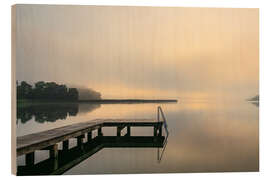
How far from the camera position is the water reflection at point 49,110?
4293 millimetres

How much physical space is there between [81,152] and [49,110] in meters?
0.95

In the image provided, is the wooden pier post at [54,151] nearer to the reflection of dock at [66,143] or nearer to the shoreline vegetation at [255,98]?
the reflection of dock at [66,143]

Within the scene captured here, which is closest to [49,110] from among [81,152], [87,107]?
[87,107]

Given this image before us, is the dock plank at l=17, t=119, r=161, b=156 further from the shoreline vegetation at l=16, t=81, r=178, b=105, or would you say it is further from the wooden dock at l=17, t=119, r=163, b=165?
the shoreline vegetation at l=16, t=81, r=178, b=105

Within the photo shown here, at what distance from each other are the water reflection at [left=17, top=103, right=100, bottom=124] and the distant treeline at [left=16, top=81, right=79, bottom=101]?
0.29 ft

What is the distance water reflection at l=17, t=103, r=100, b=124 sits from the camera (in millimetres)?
4293

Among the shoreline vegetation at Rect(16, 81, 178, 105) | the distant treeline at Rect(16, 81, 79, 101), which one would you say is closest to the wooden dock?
the shoreline vegetation at Rect(16, 81, 178, 105)

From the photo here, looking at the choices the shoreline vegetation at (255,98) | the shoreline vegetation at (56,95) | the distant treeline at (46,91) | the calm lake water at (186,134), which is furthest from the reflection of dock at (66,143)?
the shoreline vegetation at (255,98)

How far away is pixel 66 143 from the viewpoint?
5293mm

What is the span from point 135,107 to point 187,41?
101 centimetres

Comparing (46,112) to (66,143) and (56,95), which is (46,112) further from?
(66,143)

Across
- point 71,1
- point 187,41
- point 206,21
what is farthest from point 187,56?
point 71,1

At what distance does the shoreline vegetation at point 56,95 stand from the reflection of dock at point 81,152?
691mm
